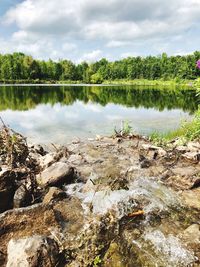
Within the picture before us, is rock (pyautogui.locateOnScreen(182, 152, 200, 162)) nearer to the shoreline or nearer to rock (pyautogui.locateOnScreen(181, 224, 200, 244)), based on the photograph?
rock (pyautogui.locateOnScreen(181, 224, 200, 244))

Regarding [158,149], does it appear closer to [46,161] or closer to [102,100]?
[46,161]

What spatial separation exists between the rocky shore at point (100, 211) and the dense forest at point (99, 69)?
101194mm

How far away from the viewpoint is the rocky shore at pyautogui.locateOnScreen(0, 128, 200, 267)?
5320mm

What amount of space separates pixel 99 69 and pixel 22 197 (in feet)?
450

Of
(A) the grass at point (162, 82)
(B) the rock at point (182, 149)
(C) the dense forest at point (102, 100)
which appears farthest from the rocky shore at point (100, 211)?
(A) the grass at point (162, 82)

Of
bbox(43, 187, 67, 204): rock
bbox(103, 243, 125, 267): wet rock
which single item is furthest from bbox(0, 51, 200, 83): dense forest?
bbox(103, 243, 125, 267): wet rock

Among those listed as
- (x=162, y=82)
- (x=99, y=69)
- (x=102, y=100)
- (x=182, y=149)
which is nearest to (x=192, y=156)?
(x=182, y=149)

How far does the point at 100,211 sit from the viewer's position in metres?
6.96

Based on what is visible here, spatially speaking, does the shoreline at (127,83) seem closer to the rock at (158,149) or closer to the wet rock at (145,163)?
the rock at (158,149)

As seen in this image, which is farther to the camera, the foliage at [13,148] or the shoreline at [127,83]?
the shoreline at [127,83]

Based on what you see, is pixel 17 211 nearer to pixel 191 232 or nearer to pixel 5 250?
pixel 5 250

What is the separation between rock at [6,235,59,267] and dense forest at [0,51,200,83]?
10600 cm

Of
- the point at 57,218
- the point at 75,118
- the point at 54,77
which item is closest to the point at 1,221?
the point at 57,218

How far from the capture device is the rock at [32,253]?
467 cm
